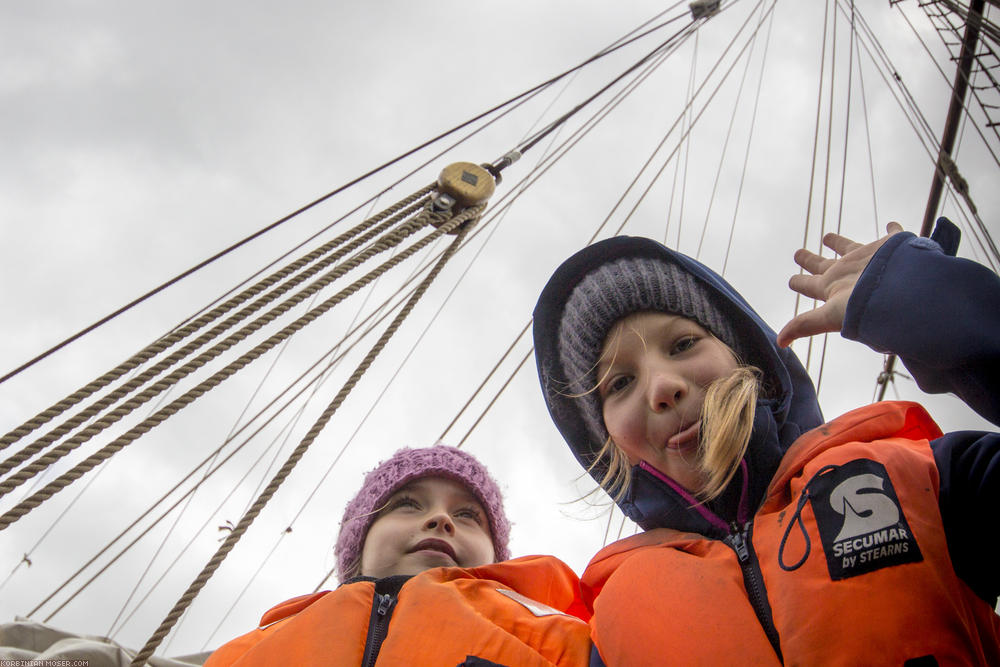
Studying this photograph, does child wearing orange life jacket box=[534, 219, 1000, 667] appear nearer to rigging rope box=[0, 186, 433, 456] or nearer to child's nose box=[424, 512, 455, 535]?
child's nose box=[424, 512, 455, 535]

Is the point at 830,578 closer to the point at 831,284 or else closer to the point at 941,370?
the point at 941,370

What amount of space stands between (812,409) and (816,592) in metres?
0.67

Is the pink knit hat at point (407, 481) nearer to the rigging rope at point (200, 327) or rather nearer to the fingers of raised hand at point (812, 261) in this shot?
the rigging rope at point (200, 327)

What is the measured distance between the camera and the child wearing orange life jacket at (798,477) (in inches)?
40.3

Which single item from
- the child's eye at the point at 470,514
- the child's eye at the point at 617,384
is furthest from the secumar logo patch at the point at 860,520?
the child's eye at the point at 470,514

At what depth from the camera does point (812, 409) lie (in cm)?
165

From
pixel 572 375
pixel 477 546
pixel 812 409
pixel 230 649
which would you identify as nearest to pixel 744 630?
pixel 812 409

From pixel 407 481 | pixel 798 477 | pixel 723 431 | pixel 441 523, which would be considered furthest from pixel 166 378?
pixel 798 477

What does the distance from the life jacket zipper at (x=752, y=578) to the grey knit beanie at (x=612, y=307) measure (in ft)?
1.73

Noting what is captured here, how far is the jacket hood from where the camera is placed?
1432 millimetres

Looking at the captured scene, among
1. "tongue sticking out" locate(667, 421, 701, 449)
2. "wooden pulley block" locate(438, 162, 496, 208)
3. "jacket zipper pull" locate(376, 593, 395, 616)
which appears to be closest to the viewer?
"tongue sticking out" locate(667, 421, 701, 449)

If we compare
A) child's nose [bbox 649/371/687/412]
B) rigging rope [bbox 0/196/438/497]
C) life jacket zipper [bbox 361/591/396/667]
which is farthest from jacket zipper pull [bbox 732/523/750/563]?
rigging rope [bbox 0/196/438/497]

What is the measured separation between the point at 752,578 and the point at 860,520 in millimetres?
224

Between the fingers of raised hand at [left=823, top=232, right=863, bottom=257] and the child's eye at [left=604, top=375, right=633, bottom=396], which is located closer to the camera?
the fingers of raised hand at [left=823, top=232, right=863, bottom=257]
